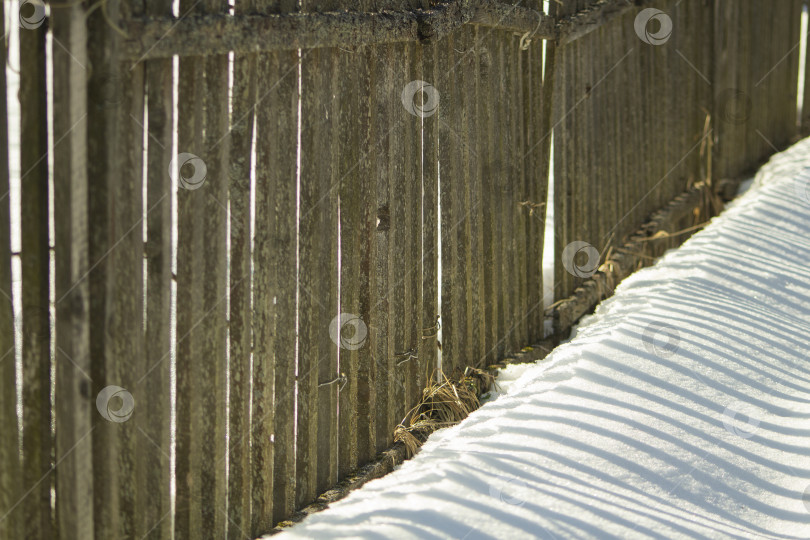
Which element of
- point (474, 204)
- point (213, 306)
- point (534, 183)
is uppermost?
point (534, 183)

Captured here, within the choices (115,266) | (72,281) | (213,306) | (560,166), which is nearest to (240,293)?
(213,306)

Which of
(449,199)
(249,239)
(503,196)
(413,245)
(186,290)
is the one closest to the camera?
(186,290)

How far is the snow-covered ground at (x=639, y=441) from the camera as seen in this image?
2.60m

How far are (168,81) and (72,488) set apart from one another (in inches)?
41.2

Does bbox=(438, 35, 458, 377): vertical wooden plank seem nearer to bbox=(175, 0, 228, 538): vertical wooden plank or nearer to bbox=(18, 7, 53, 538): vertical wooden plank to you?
bbox=(175, 0, 228, 538): vertical wooden plank

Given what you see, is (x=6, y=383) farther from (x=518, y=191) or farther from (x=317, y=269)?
(x=518, y=191)

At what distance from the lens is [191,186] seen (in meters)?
2.41

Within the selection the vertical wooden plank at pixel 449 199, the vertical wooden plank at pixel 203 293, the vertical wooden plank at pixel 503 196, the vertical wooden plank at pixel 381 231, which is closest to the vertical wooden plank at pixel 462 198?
the vertical wooden plank at pixel 449 199

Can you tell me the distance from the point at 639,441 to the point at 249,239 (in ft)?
5.08

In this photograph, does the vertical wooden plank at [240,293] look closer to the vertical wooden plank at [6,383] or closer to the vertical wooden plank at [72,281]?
the vertical wooden plank at [72,281]

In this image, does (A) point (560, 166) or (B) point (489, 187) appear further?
(A) point (560, 166)

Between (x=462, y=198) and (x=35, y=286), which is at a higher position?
(x=462, y=198)

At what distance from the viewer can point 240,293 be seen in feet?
8.48

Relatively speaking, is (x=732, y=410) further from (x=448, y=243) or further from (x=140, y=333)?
(x=140, y=333)
